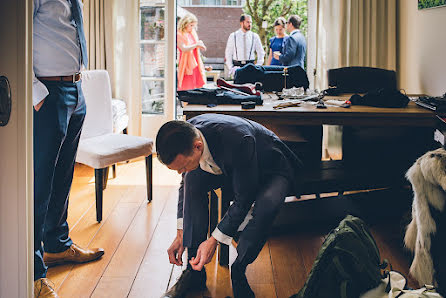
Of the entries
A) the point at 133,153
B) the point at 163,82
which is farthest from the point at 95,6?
the point at 133,153

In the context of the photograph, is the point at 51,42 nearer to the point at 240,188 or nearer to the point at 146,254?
the point at 240,188

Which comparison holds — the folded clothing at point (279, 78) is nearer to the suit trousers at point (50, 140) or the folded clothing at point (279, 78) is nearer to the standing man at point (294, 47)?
the suit trousers at point (50, 140)

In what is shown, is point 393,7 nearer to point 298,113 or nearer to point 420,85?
point 420,85

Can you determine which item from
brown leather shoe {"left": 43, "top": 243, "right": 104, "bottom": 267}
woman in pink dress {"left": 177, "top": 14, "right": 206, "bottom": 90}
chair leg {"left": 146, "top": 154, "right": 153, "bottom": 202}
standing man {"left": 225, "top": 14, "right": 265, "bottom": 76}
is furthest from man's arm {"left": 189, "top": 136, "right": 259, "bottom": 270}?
standing man {"left": 225, "top": 14, "right": 265, "bottom": 76}

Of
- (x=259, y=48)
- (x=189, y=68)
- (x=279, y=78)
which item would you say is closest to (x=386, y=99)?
(x=279, y=78)

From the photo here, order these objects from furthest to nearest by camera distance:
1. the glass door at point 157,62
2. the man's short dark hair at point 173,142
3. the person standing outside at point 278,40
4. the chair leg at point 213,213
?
the person standing outside at point 278,40 < the glass door at point 157,62 < the chair leg at point 213,213 < the man's short dark hair at point 173,142

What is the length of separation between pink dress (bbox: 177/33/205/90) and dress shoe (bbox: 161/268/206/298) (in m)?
3.96

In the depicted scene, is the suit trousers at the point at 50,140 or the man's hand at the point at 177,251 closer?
the man's hand at the point at 177,251

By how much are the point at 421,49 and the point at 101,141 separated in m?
2.60

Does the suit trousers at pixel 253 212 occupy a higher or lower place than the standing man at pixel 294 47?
lower

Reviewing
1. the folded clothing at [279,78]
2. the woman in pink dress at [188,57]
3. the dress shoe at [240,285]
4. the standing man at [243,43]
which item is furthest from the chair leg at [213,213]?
the standing man at [243,43]

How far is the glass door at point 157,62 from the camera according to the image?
5.41 metres

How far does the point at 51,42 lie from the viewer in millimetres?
2402

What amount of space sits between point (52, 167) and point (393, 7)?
3.54 meters
